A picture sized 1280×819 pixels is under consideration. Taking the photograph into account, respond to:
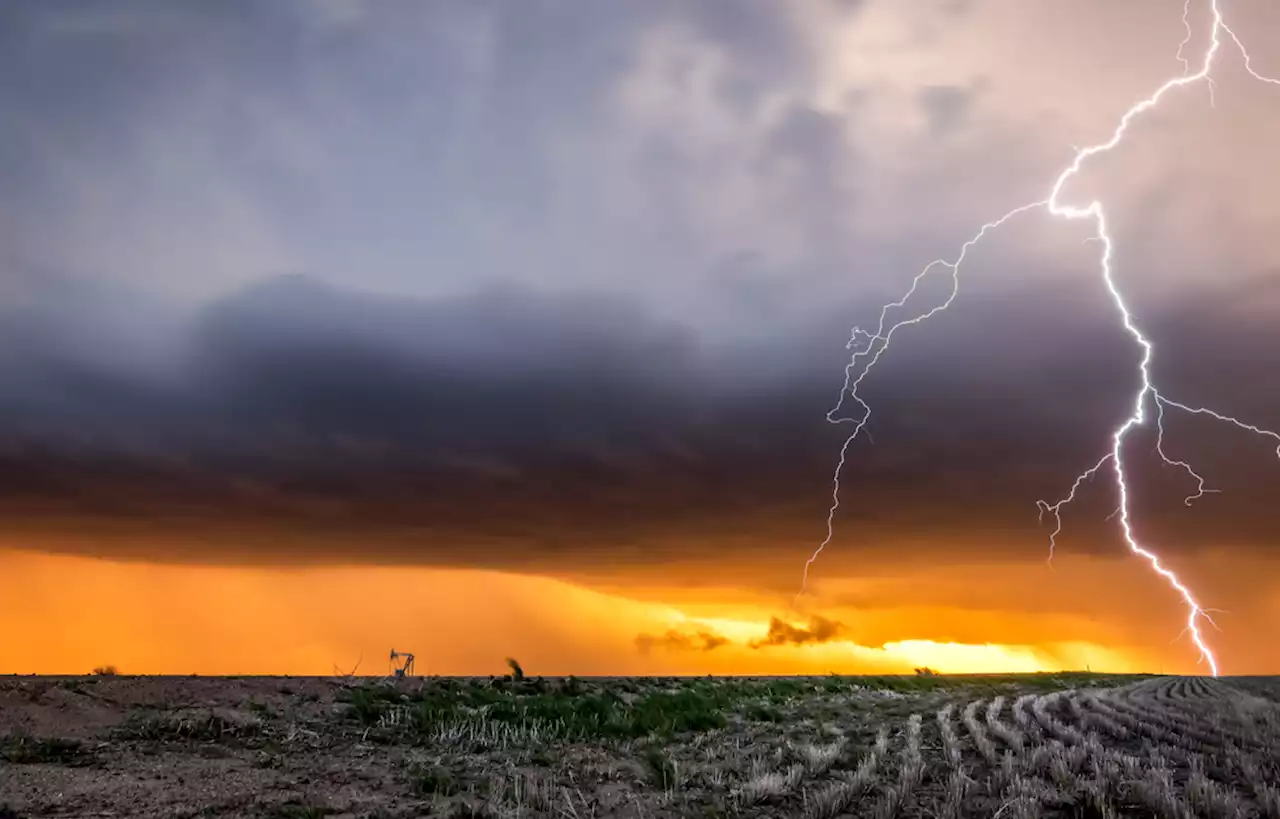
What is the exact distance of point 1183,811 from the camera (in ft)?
36.2

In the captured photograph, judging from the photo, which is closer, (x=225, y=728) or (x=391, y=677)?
(x=225, y=728)

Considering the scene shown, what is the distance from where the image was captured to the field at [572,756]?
41.7ft

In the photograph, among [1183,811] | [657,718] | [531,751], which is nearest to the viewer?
[1183,811]

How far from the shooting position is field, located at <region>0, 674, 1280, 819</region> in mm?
12703

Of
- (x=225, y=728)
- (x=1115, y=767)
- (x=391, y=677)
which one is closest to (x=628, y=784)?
(x=1115, y=767)

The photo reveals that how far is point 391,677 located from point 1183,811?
26127 mm

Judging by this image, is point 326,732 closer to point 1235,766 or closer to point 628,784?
point 628,784

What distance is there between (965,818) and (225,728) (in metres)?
16.2

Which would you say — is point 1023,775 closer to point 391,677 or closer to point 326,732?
point 326,732

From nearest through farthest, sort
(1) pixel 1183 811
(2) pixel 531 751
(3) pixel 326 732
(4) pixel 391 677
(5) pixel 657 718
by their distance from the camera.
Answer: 1. (1) pixel 1183 811
2. (2) pixel 531 751
3. (3) pixel 326 732
4. (5) pixel 657 718
5. (4) pixel 391 677

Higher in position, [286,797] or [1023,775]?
[1023,775]

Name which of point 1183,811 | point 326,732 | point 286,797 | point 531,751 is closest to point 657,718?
point 531,751

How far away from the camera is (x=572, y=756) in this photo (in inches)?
698

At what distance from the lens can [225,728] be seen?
19328 millimetres
